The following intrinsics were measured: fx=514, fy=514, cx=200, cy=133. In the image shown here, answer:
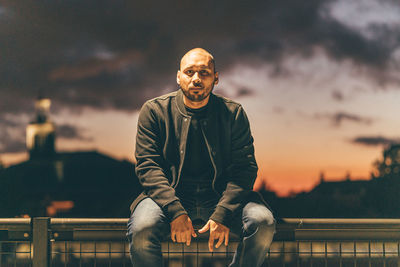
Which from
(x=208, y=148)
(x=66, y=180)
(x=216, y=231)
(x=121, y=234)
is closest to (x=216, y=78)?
(x=208, y=148)

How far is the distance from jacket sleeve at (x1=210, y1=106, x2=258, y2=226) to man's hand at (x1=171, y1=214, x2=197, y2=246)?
0.17 metres

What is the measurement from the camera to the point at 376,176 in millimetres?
67375

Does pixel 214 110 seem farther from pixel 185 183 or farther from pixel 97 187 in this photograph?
pixel 97 187

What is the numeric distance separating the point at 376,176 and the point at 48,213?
44702mm

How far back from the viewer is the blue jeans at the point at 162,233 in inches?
125

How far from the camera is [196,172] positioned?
140 inches

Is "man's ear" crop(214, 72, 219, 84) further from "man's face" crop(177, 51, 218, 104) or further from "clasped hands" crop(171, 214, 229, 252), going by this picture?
"clasped hands" crop(171, 214, 229, 252)

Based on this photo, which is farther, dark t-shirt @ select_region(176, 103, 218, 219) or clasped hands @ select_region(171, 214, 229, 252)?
dark t-shirt @ select_region(176, 103, 218, 219)

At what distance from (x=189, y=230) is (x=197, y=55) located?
3.84 ft

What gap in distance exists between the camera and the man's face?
3.47m

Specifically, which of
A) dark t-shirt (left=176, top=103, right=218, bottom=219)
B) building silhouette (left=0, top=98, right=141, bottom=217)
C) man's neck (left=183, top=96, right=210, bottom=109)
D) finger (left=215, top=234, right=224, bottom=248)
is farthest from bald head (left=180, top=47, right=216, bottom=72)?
building silhouette (left=0, top=98, right=141, bottom=217)

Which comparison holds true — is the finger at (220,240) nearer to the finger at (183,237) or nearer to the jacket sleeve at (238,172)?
the jacket sleeve at (238,172)

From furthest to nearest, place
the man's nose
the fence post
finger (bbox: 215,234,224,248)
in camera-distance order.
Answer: the fence post < the man's nose < finger (bbox: 215,234,224,248)

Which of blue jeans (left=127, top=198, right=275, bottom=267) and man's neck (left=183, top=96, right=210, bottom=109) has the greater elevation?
man's neck (left=183, top=96, right=210, bottom=109)
